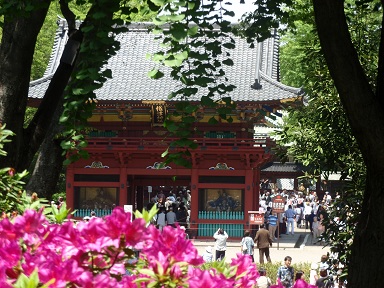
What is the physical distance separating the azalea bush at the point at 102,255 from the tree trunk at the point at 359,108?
215 centimetres

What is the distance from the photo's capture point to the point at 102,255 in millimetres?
3879

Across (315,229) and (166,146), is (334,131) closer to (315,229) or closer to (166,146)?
(166,146)

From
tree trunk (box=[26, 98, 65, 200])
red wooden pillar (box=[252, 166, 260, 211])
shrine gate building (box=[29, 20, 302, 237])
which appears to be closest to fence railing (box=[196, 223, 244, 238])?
shrine gate building (box=[29, 20, 302, 237])

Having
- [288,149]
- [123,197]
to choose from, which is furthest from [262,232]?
[288,149]

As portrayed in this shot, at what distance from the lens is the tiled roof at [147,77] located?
34.9m

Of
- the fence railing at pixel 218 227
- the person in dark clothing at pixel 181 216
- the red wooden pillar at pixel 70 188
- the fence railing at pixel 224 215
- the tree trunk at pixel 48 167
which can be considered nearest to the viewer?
the tree trunk at pixel 48 167

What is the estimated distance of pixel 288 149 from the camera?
1145 centimetres

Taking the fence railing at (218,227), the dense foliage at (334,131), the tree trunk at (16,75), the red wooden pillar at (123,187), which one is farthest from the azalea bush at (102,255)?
the red wooden pillar at (123,187)

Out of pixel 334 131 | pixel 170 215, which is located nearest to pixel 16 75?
pixel 334 131

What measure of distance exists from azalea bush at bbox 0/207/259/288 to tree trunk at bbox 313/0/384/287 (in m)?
2.15

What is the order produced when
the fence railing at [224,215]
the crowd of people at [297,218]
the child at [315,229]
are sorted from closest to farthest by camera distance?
the crowd of people at [297,218] → the fence railing at [224,215] → the child at [315,229]

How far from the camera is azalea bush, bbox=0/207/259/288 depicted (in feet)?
11.8

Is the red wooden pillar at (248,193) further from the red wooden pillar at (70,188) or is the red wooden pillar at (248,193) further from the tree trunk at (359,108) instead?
the tree trunk at (359,108)

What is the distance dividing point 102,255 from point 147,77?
109 ft
